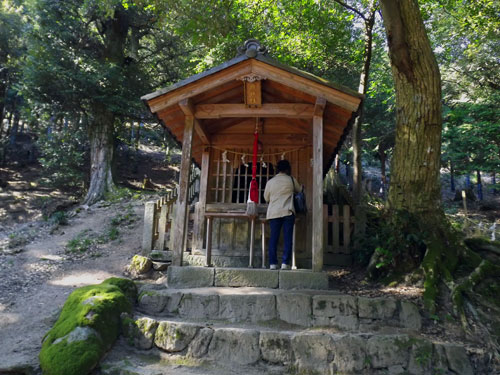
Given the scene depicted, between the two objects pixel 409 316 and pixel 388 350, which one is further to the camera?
pixel 409 316

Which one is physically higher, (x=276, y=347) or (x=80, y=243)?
(x=80, y=243)

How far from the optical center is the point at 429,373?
396cm

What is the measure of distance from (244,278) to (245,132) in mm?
3451

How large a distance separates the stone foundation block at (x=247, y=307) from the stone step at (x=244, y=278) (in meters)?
0.72

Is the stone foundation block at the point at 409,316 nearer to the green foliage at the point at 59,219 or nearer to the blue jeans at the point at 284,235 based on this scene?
the blue jeans at the point at 284,235

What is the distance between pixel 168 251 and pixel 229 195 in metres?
1.84

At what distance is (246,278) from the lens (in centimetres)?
582

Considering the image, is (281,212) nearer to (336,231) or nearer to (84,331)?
(336,231)

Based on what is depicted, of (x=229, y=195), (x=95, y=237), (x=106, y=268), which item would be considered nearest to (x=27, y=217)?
(x=95, y=237)

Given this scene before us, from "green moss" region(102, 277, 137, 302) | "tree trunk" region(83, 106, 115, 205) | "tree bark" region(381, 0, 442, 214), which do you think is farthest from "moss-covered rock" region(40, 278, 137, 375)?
"tree trunk" region(83, 106, 115, 205)

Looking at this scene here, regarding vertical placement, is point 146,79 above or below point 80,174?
above

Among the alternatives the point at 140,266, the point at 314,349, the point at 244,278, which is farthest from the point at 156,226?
the point at 314,349

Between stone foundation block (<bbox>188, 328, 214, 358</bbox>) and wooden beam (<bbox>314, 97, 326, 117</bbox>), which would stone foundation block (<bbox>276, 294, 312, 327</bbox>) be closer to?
stone foundation block (<bbox>188, 328, 214, 358</bbox>)

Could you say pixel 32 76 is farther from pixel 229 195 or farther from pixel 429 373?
pixel 429 373
